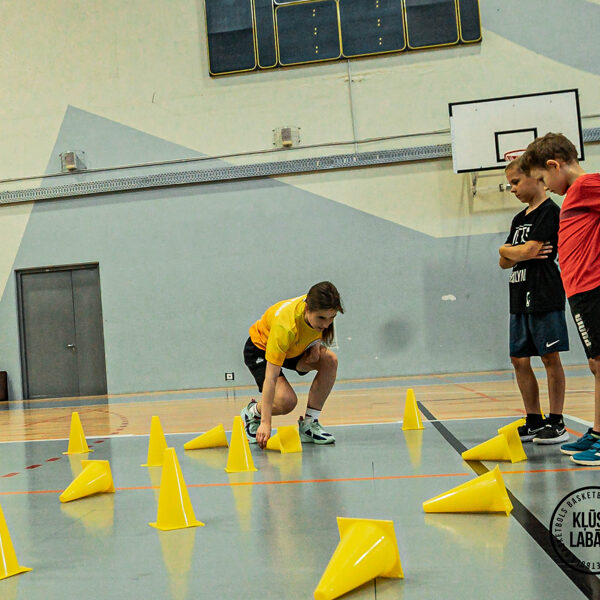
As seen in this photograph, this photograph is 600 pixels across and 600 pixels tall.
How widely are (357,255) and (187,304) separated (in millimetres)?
2819

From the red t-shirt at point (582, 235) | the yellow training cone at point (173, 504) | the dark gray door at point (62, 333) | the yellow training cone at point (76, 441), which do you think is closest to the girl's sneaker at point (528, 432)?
the red t-shirt at point (582, 235)

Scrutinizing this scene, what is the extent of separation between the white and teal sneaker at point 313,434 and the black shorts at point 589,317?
1.65 metres

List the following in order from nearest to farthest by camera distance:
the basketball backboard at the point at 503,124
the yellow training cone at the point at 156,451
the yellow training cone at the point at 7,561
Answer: the yellow training cone at the point at 7,561 < the yellow training cone at the point at 156,451 < the basketball backboard at the point at 503,124

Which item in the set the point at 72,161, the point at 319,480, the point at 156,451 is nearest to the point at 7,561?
the point at 319,480

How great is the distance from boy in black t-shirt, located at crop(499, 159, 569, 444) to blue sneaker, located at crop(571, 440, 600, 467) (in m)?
0.49

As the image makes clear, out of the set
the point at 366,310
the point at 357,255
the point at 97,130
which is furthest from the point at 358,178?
the point at 97,130

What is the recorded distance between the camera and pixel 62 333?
414 inches

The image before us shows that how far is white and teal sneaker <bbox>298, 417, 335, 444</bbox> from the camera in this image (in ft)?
12.3

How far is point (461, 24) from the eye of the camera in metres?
9.59

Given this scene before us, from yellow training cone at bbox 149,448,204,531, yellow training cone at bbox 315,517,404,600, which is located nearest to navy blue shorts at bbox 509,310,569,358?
yellow training cone at bbox 315,517,404,600

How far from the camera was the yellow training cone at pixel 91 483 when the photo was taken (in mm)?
2696

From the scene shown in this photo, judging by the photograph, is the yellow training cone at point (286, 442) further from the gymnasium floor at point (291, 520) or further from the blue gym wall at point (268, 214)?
the blue gym wall at point (268, 214)

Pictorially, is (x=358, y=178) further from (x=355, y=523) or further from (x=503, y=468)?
(x=355, y=523)

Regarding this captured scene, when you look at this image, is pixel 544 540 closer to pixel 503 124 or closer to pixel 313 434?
pixel 313 434
